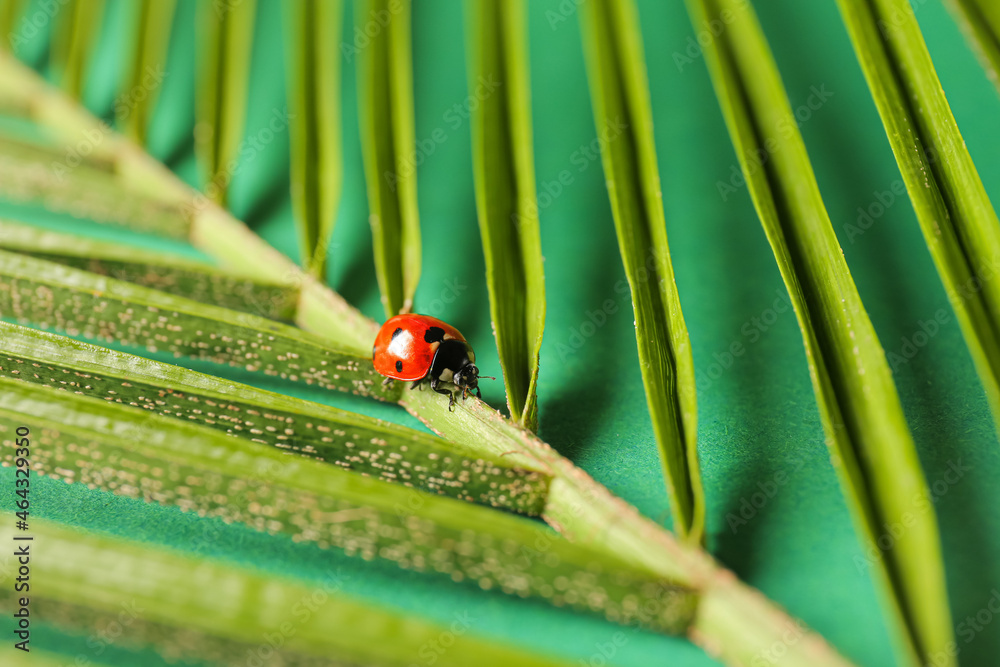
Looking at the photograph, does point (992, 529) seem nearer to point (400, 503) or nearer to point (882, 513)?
point (882, 513)

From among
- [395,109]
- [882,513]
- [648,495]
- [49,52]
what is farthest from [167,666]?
[49,52]

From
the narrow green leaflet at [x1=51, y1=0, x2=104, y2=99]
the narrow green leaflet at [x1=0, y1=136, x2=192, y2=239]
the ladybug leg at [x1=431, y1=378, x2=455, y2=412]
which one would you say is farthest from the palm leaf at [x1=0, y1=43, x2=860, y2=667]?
the narrow green leaflet at [x1=51, y1=0, x2=104, y2=99]

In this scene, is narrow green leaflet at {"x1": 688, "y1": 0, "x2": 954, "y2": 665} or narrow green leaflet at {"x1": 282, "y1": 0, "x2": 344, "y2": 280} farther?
narrow green leaflet at {"x1": 282, "y1": 0, "x2": 344, "y2": 280}

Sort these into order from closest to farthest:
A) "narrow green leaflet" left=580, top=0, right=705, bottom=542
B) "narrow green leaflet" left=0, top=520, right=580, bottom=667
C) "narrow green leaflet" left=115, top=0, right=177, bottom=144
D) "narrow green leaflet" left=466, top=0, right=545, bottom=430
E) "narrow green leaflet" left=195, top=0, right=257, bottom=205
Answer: "narrow green leaflet" left=0, top=520, right=580, bottom=667, "narrow green leaflet" left=580, top=0, right=705, bottom=542, "narrow green leaflet" left=466, top=0, right=545, bottom=430, "narrow green leaflet" left=195, top=0, right=257, bottom=205, "narrow green leaflet" left=115, top=0, right=177, bottom=144

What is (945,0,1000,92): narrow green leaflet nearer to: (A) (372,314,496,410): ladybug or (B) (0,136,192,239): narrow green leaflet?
(A) (372,314,496,410): ladybug

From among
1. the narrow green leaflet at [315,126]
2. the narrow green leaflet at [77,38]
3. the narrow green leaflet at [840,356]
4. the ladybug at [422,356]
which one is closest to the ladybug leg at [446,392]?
the ladybug at [422,356]

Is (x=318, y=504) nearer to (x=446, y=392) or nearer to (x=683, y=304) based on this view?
(x=446, y=392)

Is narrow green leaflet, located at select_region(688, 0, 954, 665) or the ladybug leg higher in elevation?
narrow green leaflet, located at select_region(688, 0, 954, 665)
